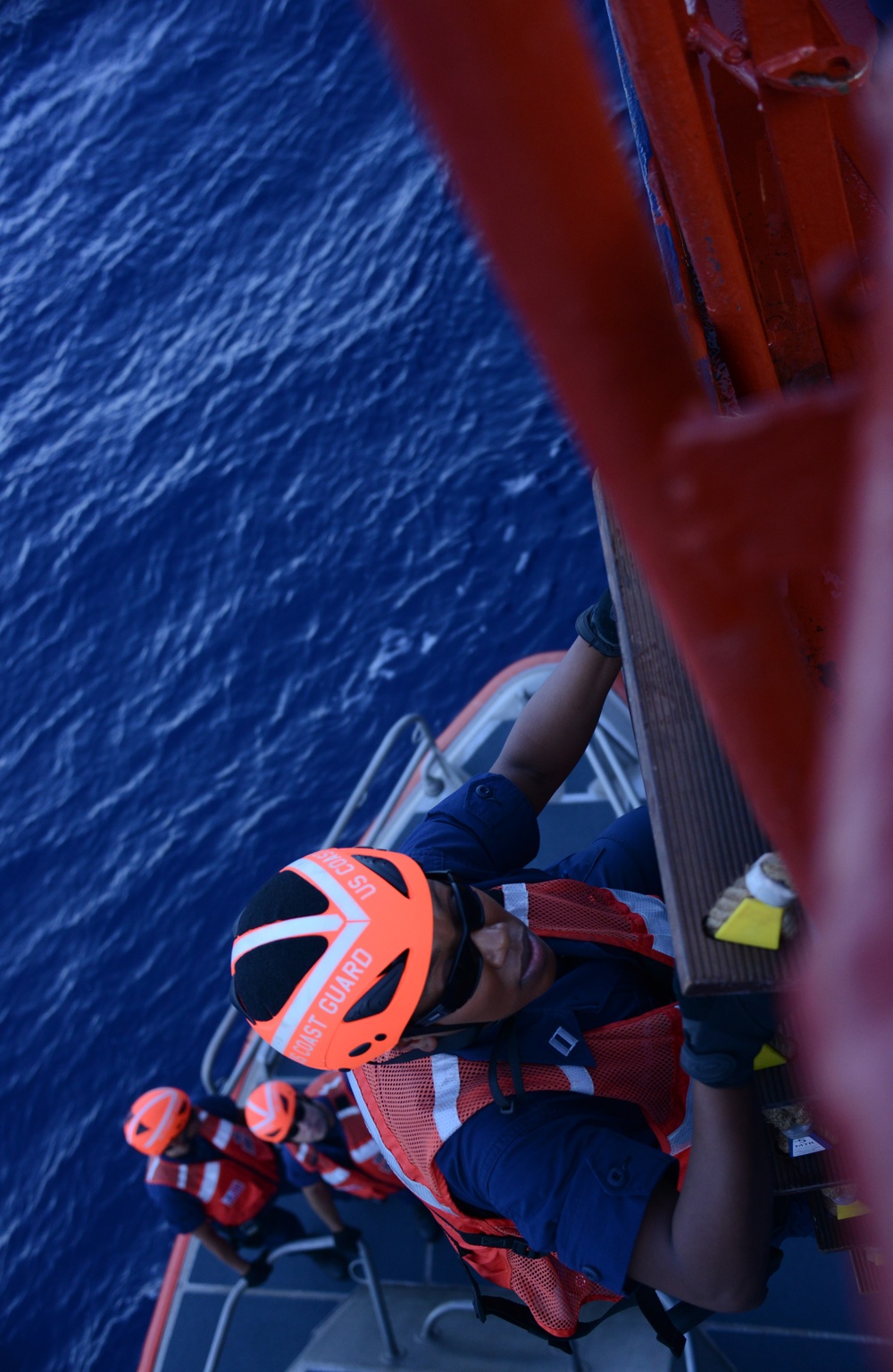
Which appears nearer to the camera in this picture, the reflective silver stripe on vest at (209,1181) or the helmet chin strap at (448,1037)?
the helmet chin strap at (448,1037)

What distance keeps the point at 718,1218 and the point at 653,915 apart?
999 millimetres

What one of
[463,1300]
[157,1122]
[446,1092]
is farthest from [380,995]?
[157,1122]

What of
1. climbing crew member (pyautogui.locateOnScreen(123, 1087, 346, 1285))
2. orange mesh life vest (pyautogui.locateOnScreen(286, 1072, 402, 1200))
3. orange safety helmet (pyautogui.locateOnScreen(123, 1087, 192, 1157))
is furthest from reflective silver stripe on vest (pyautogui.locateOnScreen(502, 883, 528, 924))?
orange safety helmet (pyautogui.locateOnScreen(123, 1087, 192, 1157))

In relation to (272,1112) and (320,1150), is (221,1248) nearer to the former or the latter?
(320,1150)

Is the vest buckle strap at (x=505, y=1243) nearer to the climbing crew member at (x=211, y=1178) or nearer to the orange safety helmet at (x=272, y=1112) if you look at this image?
the orange safety helmet at (x=272, y=1112)

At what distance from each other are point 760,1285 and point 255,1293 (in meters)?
5.03

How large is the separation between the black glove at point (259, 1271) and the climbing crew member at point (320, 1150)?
0.42 m

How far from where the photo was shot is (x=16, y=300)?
20.0 meters

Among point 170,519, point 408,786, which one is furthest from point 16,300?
point 408,786

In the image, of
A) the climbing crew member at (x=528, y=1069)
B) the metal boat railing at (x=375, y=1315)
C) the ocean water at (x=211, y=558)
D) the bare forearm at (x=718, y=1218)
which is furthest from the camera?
the ocean water at (x=211, y=558)

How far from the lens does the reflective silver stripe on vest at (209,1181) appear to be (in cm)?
645

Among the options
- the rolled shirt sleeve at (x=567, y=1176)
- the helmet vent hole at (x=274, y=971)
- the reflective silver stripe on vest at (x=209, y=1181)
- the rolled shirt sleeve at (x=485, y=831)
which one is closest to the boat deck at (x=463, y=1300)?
the reflective silver stripe on vest at (x=209, y=1181)

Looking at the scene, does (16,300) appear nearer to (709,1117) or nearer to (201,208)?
(201,208)

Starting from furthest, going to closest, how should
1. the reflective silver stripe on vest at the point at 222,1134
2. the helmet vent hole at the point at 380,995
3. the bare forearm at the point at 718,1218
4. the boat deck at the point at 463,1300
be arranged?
A: 1. the reflective silver stripe on vest at the point at 222,1134
2. the boat deck at the point at 463,1300
3. the helmet vent hole at the point at 380,995
4. the bare forearm at the point at 718,1218
